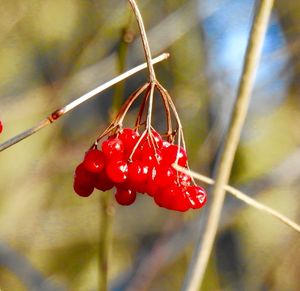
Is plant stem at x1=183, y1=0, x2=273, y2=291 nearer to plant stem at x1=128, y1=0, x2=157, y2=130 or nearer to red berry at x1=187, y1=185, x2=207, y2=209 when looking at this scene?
plant stem at x1=128, y1=0, x2=157, y2=130

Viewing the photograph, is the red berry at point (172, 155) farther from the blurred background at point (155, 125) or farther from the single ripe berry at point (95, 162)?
the blurred background at point (155, 125)

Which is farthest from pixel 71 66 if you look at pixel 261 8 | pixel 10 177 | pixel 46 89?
pixel 261 8

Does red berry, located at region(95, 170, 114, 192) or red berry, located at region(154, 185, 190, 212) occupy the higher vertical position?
red berry, located at region(95, 170, 114, 192)

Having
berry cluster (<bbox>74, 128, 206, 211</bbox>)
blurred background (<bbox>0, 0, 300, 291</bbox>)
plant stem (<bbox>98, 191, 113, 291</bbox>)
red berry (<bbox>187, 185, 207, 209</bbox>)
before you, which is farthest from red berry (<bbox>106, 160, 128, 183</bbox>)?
blurred background (<bbox>0, 0, 300, 291</bbox>)

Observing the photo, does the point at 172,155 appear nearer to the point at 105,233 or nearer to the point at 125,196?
the point at 125,196

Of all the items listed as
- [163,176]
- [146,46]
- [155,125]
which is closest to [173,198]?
[163,176]

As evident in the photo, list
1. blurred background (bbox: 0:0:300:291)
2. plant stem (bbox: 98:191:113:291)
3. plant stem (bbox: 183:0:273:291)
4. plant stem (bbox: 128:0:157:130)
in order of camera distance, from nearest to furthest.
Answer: plant stem (bbox: 183:0:273:291) < plant stem (bbox: 128:0:157:130) < plant stem (bbox: 98:191:113:291) < blurred background (bbox: 0:0:300:291)

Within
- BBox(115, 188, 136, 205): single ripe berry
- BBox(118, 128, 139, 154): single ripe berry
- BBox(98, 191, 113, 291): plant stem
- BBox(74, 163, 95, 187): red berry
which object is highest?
BBox(98, 191, 113, 291): plant stem
